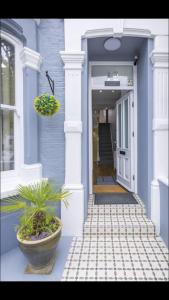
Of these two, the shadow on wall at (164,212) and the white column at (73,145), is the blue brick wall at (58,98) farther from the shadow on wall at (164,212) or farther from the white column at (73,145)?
the shadow on wall at (164,212)

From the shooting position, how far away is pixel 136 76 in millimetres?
3543

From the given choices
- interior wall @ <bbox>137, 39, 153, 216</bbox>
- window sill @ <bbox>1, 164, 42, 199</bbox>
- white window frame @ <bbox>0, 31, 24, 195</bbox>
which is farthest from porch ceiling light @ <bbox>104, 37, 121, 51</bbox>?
window sill @ <bbox>1, 164, 42, 199</bbox>

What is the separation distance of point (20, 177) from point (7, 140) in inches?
20.7

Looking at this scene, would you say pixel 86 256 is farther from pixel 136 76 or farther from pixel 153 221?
pixel 136 76

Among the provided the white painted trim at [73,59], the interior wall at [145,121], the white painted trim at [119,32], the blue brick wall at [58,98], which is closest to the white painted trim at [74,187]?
the blue brick wall at [58,98]

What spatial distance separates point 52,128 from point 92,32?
1506 millimetres

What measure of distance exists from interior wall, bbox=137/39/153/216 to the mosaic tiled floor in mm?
375

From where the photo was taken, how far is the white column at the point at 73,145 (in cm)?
267

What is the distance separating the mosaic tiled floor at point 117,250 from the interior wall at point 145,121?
1.23ft

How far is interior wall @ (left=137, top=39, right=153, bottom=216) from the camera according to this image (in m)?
2.82

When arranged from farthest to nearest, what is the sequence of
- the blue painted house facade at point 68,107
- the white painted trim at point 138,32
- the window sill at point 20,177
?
1. the white painted trim at point 138,32
2. the blue painted house facade at point 68,107
3. the window sill at point 20,177

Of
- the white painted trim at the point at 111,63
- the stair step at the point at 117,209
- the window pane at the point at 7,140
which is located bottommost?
the stair step at the point at 117,209

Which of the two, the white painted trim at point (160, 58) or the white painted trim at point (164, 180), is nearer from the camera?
the white painted trim at point (164, 180)

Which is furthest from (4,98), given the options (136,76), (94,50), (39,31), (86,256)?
(136,76)
